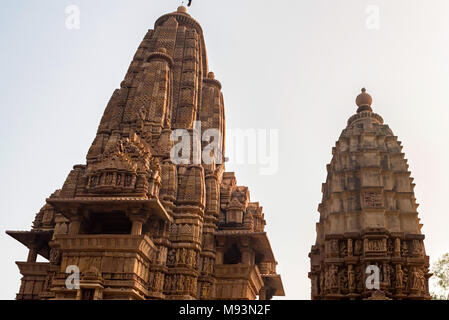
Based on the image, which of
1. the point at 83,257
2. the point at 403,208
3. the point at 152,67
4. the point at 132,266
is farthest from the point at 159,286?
the point at 152,67

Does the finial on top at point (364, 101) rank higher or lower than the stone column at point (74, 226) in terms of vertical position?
higher

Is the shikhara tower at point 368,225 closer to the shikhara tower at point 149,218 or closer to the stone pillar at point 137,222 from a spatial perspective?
the shikhara tower at point 149,218

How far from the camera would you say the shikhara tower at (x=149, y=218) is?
1811 cm

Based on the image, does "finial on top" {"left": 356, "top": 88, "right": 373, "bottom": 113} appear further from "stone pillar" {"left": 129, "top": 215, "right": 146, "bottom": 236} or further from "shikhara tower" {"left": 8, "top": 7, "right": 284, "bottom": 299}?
"stone pillar" {"left": 129, "top": 215, "right": 146, "bottom": 236}

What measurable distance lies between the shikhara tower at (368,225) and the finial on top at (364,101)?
1.21 meters

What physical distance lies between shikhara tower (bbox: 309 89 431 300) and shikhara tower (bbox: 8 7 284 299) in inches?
186

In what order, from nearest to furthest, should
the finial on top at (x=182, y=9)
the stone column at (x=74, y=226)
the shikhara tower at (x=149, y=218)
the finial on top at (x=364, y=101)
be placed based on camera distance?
the shikhara tower at (x=149, y=218)
the stone column at (x=74, y=226)
the finial on top at (x=364, y=101)
the finial on top at (x=182, y=9)

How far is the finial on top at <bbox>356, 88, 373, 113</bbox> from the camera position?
21.8m

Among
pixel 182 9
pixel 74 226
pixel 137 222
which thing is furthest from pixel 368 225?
pixel 182 9

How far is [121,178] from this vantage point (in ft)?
65.1

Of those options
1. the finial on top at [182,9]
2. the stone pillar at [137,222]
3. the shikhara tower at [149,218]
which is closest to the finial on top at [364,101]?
the shikhara tower at [149,218]
